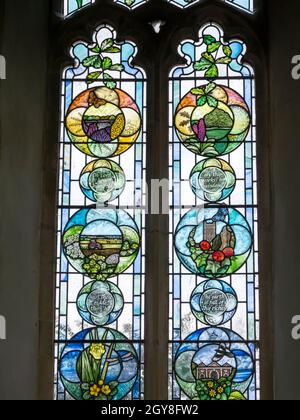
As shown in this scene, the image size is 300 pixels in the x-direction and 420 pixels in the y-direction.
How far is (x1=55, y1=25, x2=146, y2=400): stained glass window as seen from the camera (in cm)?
820

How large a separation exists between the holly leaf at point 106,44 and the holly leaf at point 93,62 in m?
0.08

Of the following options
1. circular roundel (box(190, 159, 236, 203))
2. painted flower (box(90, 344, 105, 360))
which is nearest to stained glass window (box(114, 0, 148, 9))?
circular roundel (box(190, 159, 236, 203))

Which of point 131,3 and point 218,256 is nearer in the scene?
point 218,256

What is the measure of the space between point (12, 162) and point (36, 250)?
67 centimetres

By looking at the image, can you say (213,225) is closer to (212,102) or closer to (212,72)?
(212,102)

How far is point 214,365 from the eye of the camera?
8.17 m

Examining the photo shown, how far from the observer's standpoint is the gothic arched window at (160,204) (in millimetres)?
8188

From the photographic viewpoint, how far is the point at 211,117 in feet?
28.7

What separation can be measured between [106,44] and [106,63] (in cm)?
15

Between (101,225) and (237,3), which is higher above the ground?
(237,3)

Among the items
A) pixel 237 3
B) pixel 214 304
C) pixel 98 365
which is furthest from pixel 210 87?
pixel 98 365

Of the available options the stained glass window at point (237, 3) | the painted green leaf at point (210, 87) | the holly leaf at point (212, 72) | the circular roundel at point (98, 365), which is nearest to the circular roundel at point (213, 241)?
the circular roundel at point (98, 365)

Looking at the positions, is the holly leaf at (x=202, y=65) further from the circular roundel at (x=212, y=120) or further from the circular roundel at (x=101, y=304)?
the circular roundel at (x=101, y=304)

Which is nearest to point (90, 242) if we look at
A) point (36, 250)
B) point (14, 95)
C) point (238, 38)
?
point (36, 250)
